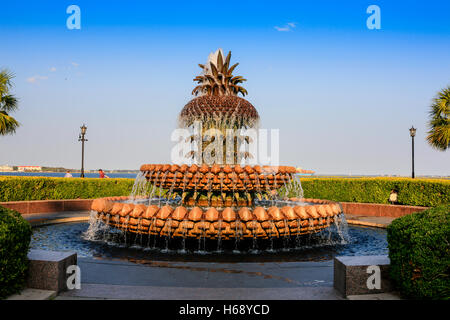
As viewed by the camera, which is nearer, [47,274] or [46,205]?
[47,274]

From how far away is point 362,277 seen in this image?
150 inches

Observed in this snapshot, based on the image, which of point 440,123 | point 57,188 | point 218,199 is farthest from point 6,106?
point 440,123

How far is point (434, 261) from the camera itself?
3.33m

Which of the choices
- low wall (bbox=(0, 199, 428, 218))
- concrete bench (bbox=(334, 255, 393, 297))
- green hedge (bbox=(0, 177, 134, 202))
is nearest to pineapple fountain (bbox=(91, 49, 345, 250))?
concrete bench (bbox=(334, 255, 393, 297))

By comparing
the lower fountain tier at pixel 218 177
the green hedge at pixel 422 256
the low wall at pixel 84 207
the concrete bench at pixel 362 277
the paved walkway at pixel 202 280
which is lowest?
the low wall at pixel 84 207

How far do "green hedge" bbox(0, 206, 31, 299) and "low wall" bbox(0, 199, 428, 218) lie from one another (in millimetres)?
10814

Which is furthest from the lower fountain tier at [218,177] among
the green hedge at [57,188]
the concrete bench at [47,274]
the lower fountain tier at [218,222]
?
the green hedge at [57,188]

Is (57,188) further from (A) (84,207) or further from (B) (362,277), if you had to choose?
(B) (362,277)

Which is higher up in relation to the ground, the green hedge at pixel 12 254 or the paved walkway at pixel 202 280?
the green hedge at pixel 12 254

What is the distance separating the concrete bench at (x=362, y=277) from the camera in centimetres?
379

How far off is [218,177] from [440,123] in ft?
53.4

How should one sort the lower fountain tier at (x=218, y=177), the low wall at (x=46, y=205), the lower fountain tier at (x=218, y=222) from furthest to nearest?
1. the low wall at (x=46, y=205)
2. the lower fountain tier at (x=218, y=177)
3. the lower fountain tier at (x=218, y=222)

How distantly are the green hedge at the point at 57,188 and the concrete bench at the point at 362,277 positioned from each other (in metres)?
14.7

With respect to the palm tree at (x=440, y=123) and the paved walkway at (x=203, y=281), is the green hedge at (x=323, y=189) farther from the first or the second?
the paved walkway at (x=203, y=281)
